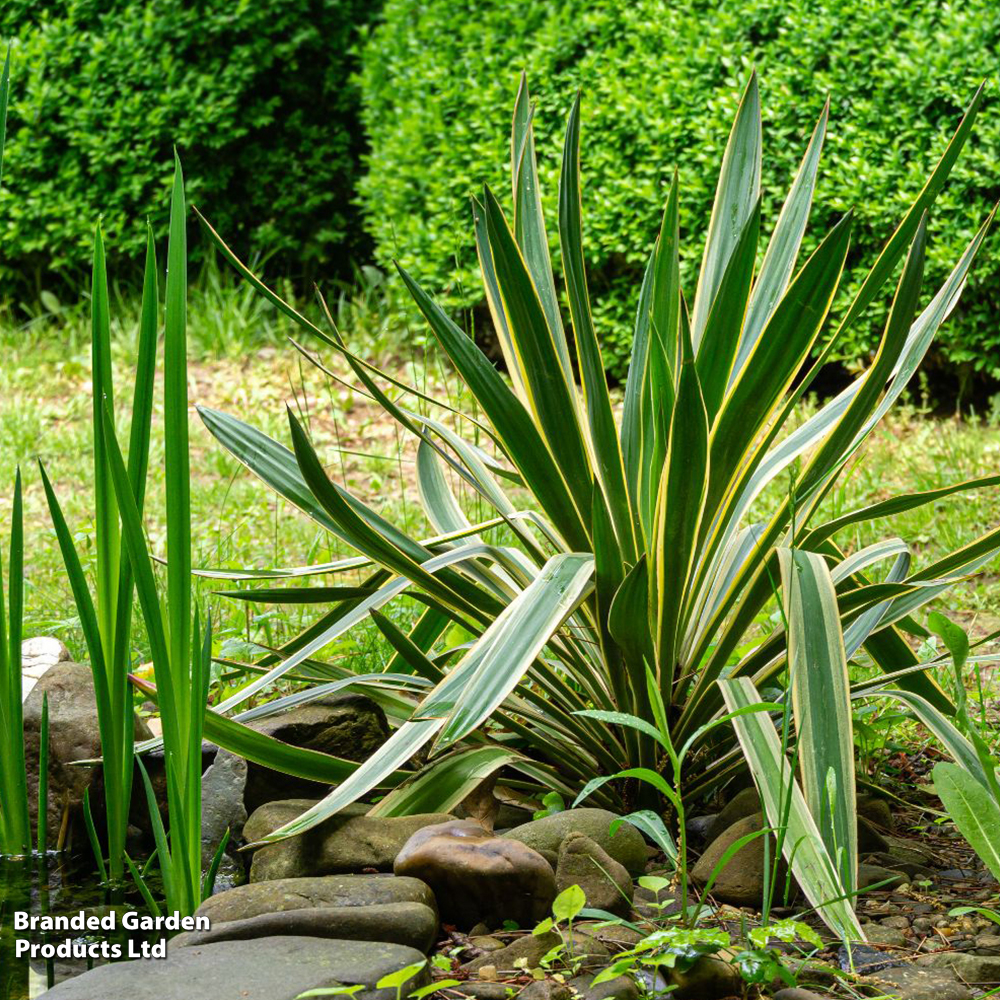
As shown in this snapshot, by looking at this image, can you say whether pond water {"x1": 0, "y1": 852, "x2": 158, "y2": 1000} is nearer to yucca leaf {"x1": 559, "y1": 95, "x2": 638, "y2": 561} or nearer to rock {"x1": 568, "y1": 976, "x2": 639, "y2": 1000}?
rock {"x1": 568, "y1": 976, "x2": 639, "y2": 1000}

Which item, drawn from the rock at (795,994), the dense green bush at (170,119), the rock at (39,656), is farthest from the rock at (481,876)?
the dense green bush at (170,119)

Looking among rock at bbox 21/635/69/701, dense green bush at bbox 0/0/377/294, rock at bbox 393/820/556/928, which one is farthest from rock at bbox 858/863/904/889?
dense green bush at bbox 0/0/377/294

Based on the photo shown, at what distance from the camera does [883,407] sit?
6.75 ft

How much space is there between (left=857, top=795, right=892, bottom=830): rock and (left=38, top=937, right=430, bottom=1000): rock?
34.7 inches

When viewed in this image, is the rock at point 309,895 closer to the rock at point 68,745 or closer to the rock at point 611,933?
the rock at point 611,933

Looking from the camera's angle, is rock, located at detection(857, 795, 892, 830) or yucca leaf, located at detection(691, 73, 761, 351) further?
yucca leaf, located at detection(691, 73, 761, 351)

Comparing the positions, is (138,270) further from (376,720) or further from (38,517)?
(376,720)

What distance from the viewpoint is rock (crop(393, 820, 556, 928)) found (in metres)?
1.69

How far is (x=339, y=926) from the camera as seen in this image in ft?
5.29

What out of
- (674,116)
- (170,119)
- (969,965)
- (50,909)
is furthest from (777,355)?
(170,119)

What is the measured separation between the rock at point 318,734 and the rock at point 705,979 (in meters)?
0.83

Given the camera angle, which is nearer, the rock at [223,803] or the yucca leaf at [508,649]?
the yucca leaf at [508,649]

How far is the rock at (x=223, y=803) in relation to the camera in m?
2.19

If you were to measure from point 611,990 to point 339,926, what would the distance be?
1.20ft
